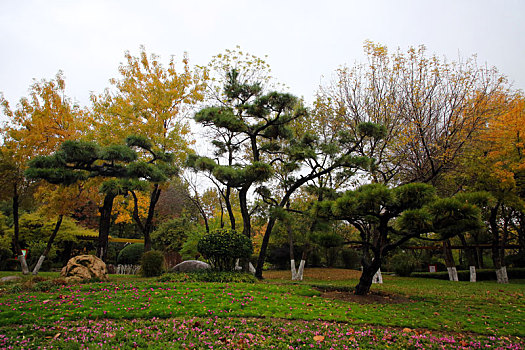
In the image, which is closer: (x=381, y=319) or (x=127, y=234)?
(x=381, y=319)

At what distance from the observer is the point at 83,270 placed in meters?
9.31

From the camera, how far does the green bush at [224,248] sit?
10680mm

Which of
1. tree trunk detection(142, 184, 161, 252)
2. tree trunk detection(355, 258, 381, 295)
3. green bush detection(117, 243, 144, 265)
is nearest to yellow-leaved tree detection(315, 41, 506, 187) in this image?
tree trunk detection(355, 258, 381, 295)

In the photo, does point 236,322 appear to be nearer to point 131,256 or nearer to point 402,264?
point 131,256

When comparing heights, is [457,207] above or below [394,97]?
below

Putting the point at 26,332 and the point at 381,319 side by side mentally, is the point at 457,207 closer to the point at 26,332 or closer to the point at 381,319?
the point at 381,319

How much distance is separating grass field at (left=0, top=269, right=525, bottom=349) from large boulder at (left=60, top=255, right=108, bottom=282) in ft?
4.61

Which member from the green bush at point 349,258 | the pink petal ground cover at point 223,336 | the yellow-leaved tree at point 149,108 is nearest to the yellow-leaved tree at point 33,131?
the yellow-leaved tree at point 149,108

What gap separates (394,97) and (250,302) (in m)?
10.7

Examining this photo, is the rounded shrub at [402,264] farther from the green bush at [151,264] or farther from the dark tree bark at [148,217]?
the dark tree bark at [148,217]

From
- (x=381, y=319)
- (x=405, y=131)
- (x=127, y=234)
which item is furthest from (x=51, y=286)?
(x=127, y=234)

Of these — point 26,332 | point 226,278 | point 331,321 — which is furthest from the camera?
point 226,278

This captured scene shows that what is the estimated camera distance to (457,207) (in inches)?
265

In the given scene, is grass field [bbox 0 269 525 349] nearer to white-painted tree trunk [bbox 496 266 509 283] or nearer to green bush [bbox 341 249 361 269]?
white-painted tree trunk [bbox 496 266 509 283]
